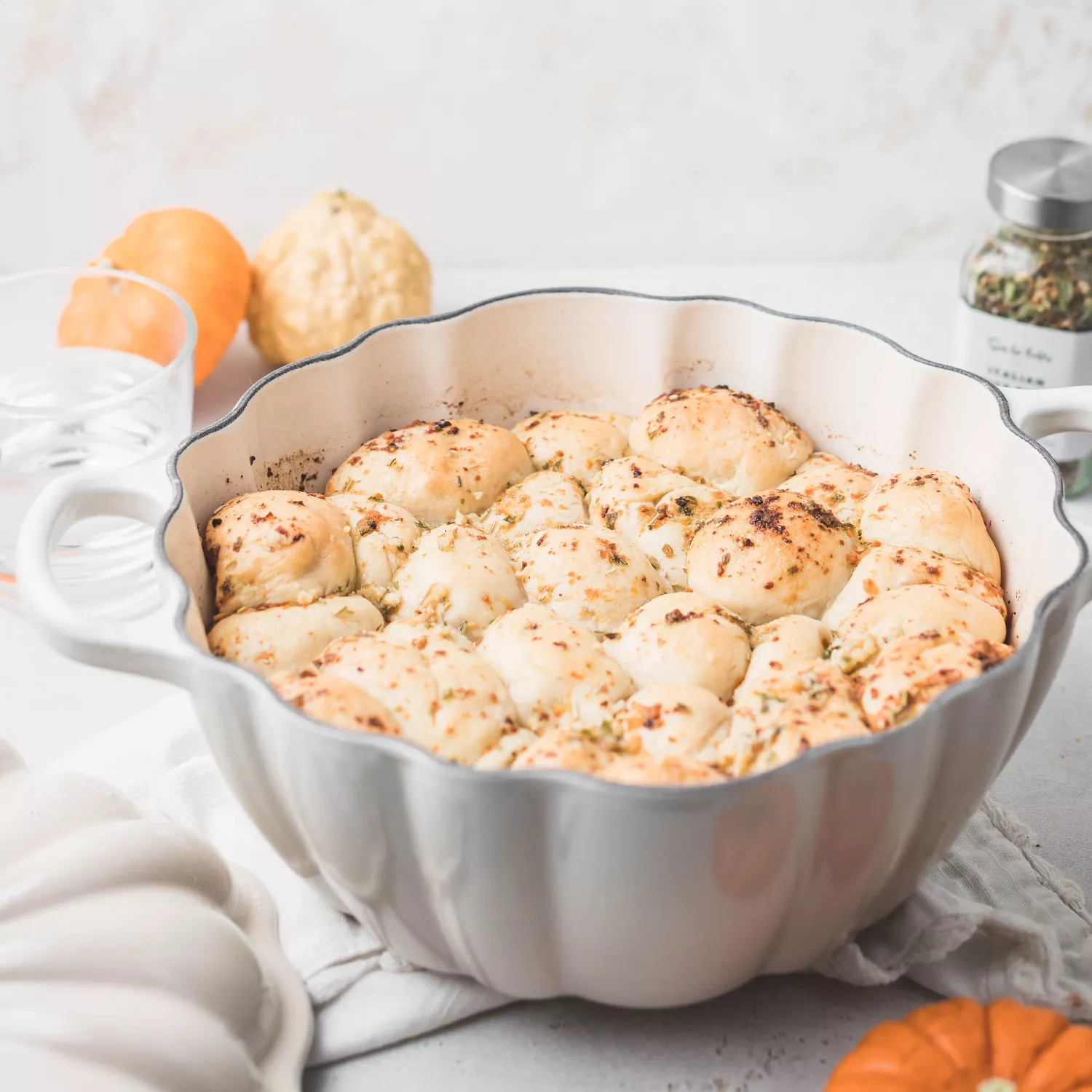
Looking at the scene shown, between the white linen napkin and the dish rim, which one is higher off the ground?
the dish rim

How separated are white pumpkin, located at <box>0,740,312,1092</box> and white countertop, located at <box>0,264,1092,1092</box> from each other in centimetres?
10

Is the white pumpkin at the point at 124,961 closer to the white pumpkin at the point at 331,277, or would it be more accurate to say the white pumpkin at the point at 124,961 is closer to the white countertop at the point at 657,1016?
the white countertop at the point at 657,1016

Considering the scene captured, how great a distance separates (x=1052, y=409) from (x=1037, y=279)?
51cm

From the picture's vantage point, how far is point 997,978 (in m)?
1.00

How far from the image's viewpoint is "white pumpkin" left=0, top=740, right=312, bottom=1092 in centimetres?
85

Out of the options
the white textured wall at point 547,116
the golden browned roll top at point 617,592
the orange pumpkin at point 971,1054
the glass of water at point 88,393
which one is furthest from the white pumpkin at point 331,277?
the orange pumpkin at point 971,1054

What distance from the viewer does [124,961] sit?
89 cm

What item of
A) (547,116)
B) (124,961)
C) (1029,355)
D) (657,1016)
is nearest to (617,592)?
(657,1016)

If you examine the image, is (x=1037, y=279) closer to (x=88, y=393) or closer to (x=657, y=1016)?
(x=657, y=1016)

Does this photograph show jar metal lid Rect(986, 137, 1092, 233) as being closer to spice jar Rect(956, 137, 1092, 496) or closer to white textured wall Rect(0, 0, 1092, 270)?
spice jar Rect(956, 137, 1092, 496)

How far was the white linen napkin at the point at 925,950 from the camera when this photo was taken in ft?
3.23

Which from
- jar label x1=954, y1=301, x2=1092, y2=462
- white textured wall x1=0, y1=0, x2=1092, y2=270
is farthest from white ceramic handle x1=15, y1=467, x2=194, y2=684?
white textured wall x1=0, y1=0, x2=1092, y2=270

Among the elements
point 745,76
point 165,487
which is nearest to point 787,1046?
point 165,487

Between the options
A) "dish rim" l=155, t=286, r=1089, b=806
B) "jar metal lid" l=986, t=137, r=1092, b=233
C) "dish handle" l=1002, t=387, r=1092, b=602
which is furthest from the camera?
"jar metal lid" l=986, t=137, r=1092, b=233
